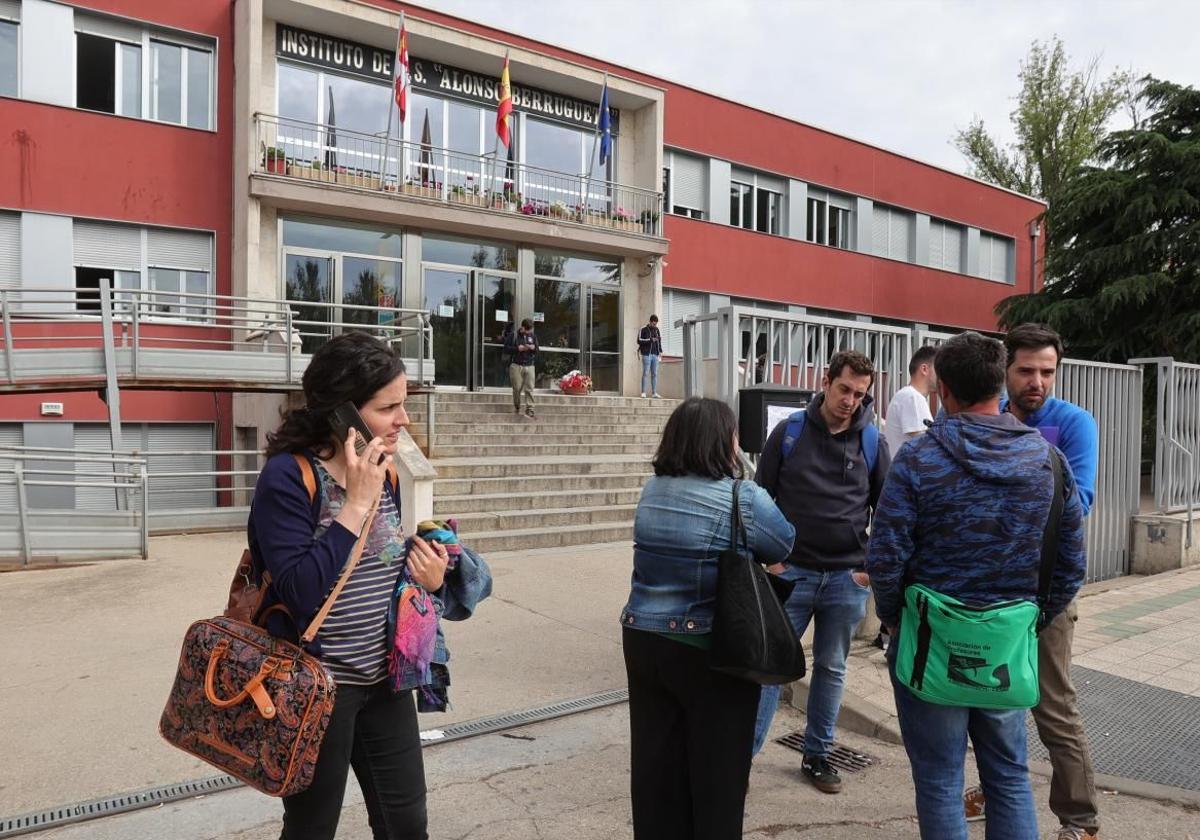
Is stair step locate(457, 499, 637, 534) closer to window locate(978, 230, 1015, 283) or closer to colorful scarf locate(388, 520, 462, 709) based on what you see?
colorful scarf locate(388, 520, 462, 709)

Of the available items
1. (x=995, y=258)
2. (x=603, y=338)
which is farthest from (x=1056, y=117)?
(x=603, y=338)

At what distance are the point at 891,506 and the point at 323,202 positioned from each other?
14399 mm

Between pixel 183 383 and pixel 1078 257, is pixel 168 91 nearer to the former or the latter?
pixel 183 383

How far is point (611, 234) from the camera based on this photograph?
61.1 ft

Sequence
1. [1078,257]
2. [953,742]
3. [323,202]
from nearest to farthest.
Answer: [953,742] < [323,202] < [1078,257]

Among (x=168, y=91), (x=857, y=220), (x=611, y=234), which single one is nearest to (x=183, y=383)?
(x=168, y=91)

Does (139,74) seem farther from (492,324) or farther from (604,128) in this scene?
(604,128)

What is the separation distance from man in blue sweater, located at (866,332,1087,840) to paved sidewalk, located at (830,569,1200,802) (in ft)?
5.91

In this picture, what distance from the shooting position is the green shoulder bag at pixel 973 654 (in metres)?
2.46

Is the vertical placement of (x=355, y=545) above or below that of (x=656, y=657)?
above

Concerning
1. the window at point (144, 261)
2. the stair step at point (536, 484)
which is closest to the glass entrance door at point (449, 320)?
the window at point (144, 261)

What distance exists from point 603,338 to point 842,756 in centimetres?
1581

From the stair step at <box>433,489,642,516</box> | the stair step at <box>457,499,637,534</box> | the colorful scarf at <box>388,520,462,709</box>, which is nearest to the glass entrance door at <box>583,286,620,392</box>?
the stair step at <box>433,489,642,516</box>

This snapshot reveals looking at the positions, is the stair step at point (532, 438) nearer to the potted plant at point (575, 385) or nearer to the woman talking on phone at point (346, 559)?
the potted plant at point (575, 385)
